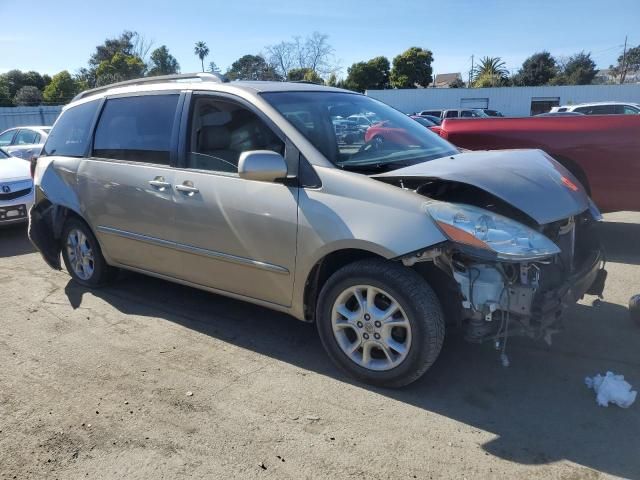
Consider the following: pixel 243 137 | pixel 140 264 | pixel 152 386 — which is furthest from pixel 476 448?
pixel 140 264

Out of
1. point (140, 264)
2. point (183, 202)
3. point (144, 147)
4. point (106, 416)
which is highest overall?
point (144, 147)

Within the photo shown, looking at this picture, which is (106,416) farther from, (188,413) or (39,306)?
(39,306)

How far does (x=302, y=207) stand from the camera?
10.8ft

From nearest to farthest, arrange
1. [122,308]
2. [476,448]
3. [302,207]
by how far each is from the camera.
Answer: [476,448]
[302,207]
[122,308]

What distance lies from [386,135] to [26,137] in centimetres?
1136

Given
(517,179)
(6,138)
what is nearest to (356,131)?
(517,179)

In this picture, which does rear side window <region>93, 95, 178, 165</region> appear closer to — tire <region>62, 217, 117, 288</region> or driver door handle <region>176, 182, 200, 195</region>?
driver door handle <region>176, 182, 200, 195</region>

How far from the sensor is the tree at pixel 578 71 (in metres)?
61.7

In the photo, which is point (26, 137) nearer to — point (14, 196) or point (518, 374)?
point (14, 196)

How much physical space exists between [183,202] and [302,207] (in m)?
1.09

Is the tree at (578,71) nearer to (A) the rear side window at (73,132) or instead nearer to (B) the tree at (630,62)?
(B) the tree at (630,62)

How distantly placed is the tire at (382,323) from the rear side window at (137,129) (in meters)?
1.83

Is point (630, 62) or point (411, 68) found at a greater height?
point (630, 62)

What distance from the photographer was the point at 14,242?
758cm
